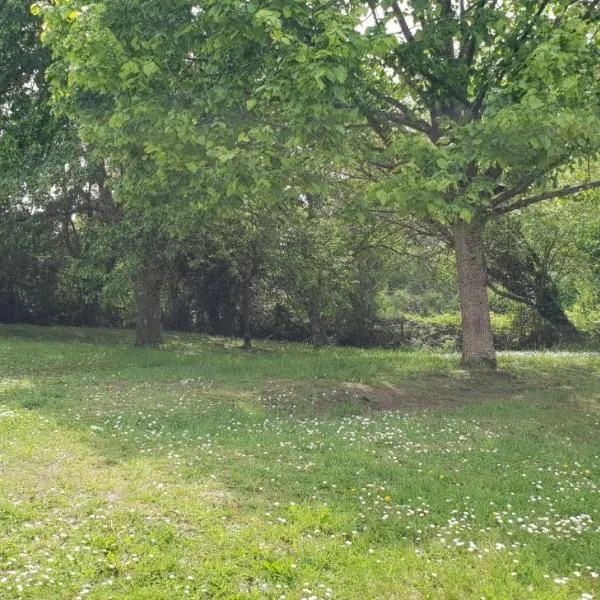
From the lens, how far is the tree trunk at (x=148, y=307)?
63.0ft

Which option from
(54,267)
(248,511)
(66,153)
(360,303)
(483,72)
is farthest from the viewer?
(54,267)

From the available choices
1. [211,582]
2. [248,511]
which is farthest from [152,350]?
[211,582]

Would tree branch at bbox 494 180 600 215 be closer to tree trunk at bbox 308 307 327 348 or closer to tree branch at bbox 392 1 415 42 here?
tree branch at bbox 392 1 415 42

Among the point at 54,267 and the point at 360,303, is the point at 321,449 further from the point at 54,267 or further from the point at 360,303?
the point at 54,267

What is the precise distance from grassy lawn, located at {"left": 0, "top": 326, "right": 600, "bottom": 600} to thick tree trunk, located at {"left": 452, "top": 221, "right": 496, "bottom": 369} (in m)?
1.25

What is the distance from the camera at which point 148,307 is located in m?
19.9

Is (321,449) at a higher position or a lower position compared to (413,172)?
lower

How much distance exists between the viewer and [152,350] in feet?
59.0

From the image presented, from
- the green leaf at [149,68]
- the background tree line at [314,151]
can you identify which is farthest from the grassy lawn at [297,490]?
the green leaf at [149,68]

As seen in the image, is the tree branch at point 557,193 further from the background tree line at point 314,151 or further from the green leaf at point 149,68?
the green leaf at point 149,68

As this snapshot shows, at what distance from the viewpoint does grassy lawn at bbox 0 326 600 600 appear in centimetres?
436

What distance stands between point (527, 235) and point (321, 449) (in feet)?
55.9

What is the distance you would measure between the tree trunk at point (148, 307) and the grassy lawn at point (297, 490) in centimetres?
760

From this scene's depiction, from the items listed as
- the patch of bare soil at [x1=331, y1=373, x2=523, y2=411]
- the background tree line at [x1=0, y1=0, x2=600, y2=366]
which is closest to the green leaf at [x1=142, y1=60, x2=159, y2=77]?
the background tree line at [x1=0, y1=0, x2=600, y2=366]
